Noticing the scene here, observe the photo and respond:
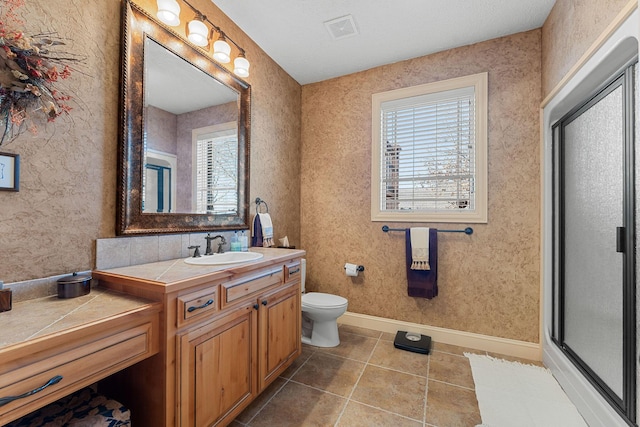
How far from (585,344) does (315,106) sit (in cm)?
292

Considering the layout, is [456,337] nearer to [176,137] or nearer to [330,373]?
[330,373]

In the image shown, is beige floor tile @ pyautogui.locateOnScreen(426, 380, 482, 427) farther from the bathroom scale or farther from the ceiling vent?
the ceiling vent

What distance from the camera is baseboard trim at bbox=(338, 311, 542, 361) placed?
2230mm

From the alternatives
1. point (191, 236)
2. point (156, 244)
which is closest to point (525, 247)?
point (191, 236)

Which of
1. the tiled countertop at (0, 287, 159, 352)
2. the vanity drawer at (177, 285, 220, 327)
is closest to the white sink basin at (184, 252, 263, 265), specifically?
the vanity drawer at (177, 285, 220, 327)

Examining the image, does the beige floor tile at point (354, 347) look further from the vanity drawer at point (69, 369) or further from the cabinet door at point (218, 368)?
the vanity drawer at point (69, 369)

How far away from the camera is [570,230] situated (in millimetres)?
1856

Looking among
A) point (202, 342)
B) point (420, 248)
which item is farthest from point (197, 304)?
point (420, 248)

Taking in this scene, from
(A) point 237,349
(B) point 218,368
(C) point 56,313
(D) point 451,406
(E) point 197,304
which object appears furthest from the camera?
(D) point 451,406

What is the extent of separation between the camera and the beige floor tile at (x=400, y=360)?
2062 millimetres

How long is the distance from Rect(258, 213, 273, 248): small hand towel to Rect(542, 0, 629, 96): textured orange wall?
230cm

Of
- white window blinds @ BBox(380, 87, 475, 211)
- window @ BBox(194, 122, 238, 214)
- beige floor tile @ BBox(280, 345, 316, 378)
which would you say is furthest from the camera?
white window blinds @ BBox(380, 87, 475, 211)

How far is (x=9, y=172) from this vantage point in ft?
3.48

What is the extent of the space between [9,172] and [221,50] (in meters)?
1.39
